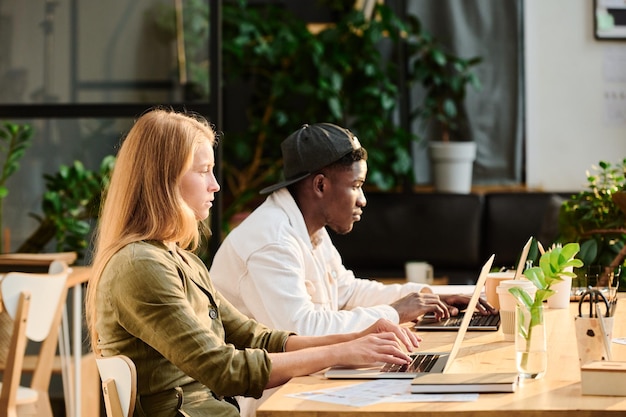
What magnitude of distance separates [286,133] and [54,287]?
3018 mm

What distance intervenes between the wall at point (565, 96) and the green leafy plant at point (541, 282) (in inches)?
190

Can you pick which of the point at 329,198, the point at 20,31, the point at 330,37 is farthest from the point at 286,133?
the point at 329,198

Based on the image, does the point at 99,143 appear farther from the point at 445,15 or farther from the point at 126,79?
the point at 445,15

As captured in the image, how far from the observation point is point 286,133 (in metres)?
6.48

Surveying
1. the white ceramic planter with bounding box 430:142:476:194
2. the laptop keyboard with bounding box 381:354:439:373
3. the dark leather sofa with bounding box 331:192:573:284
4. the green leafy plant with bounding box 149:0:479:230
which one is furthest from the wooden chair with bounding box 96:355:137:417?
the white ceramic planter with bounding box 430:142:476:194

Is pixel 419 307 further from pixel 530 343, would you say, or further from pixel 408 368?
pixel 530 343

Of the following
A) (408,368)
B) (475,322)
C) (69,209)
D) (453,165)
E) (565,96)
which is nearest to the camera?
(408,368)

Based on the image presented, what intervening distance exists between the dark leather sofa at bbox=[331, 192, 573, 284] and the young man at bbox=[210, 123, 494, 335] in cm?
312

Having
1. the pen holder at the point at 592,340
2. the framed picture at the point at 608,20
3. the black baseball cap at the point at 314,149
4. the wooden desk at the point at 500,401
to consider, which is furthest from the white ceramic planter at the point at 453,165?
the pen holder at the point at 592,340

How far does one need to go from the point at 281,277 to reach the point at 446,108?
13.7 ft

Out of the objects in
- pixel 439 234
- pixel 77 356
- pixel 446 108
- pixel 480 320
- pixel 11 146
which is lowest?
pixel 77 356

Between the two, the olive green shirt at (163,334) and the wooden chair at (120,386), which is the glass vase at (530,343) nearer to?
the olive green shirt at (163,334)

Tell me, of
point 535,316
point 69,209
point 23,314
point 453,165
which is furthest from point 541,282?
Answer: point 453,165

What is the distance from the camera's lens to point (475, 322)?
99.9 inches
